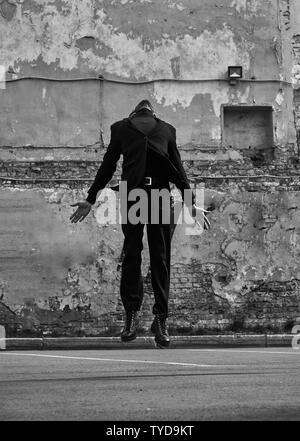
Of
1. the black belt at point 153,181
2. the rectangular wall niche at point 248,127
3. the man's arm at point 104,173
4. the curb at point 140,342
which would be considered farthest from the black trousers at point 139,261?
the rectangular wall niche at point 248,127

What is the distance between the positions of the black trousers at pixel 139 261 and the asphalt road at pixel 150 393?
526 mm

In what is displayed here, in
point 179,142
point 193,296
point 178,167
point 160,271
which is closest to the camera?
point 178,167

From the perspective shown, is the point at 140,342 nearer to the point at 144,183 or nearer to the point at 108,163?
the point at 108,163

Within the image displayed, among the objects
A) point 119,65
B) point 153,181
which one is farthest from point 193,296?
point 153,181

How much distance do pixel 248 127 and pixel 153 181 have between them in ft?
49.7

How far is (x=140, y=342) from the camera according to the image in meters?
18.6

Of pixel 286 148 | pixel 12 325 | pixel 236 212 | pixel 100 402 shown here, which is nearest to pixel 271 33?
pixel 286 148

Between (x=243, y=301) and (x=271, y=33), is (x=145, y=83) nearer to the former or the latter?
(x=271, y=33)

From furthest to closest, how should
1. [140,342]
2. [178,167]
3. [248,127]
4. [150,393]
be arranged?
[248,127] < [140,342] < [178,167] < [150,393]

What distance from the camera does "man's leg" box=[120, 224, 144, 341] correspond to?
7309mm

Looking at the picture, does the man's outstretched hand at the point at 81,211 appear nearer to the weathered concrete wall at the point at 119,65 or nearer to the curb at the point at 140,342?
the curb at the point at 140,342

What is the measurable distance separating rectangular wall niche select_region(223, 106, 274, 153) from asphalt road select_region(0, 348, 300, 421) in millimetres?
13903

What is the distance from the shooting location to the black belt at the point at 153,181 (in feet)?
23.5
